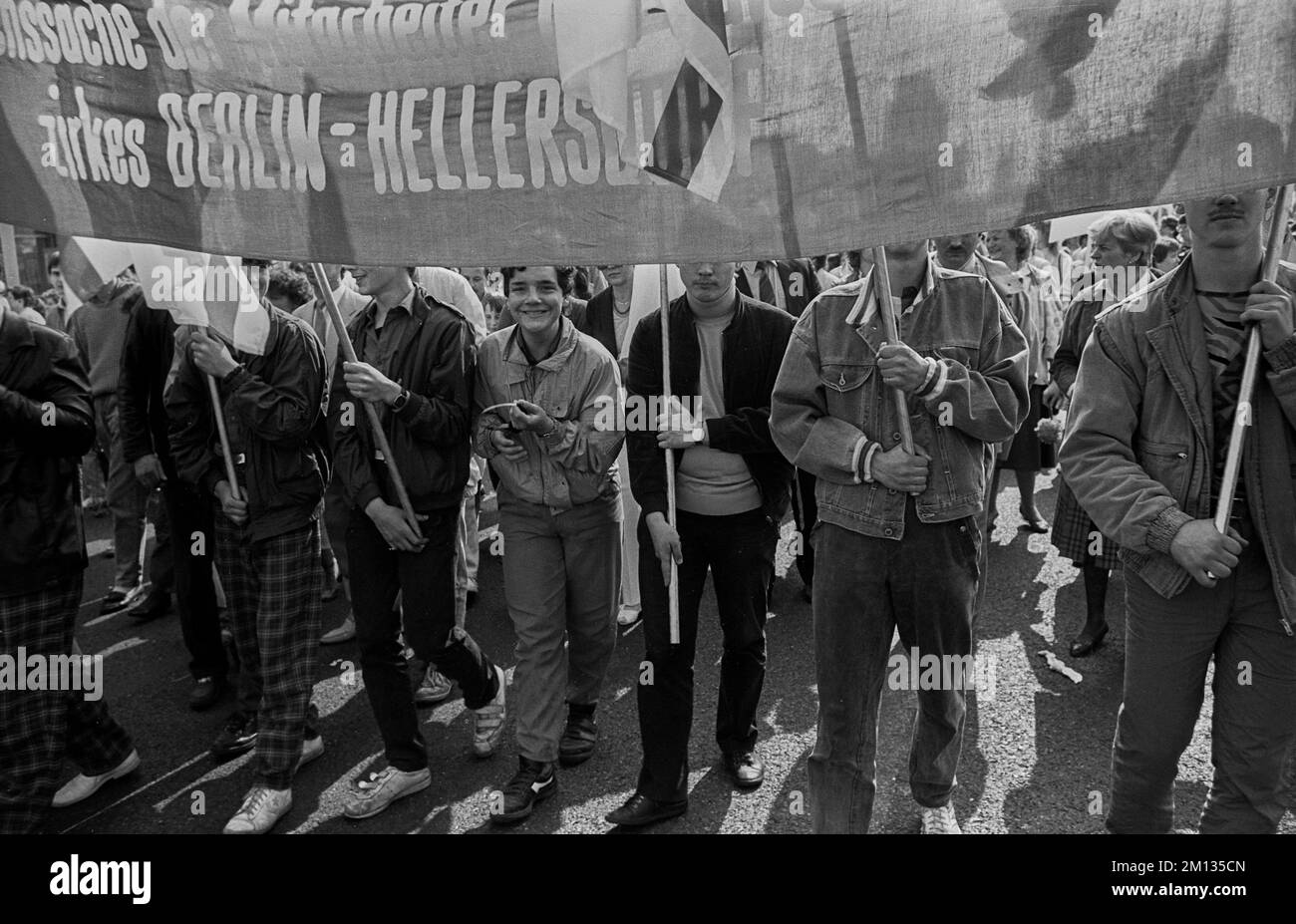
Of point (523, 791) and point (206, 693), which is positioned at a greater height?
point (206, 693)

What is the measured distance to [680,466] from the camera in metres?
4.27

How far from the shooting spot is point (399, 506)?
14.4ft

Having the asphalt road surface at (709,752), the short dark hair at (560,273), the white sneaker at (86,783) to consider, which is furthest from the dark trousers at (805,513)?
the white sneaker at (86,783)

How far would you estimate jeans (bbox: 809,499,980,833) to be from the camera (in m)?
3.45

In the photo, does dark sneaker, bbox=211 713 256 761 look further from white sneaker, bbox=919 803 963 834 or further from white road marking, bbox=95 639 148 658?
white sneaker, bbox=919 803 963 834

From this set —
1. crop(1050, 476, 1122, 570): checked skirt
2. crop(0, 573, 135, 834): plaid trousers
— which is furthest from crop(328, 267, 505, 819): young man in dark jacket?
crop(1050, 476, 1122, 570): checked skirt

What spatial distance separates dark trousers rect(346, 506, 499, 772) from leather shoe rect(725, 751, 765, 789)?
1281 mm

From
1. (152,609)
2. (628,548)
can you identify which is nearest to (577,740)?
(628,548)

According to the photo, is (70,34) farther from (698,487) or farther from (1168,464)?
(1168,464)

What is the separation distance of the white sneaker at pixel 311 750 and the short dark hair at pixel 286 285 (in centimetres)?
233

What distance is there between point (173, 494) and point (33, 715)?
63.8 inches

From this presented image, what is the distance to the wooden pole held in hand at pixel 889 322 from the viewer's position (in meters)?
3.17
